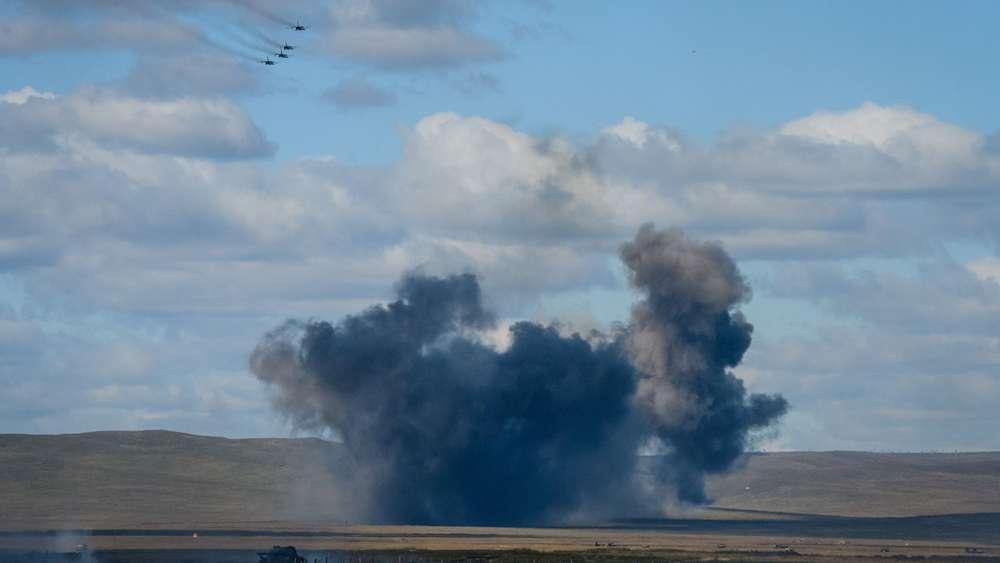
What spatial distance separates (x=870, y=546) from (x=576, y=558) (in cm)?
4360

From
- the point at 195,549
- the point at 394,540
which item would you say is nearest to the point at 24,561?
the point at 195,549

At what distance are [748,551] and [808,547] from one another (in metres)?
14.1

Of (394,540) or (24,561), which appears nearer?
(24,561)

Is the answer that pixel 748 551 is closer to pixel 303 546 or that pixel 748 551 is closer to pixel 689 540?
pixel 689 540

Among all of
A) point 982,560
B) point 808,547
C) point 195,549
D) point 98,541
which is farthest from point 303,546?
point 982,560

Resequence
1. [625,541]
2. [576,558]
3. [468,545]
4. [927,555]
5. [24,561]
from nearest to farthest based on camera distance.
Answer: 1. [24,561]
2. [576,558]
3. [927,555]
4. [468,545]
5. [625,541]

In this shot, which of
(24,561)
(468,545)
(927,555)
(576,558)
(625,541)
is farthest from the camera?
(625,541)

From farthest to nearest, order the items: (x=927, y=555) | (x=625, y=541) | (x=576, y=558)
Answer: (x=625, y=541)
(x=927, y=555)
(x=576, y=558)

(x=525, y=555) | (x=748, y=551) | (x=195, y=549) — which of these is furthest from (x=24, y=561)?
(x=748, y=551)

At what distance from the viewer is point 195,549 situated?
174 m

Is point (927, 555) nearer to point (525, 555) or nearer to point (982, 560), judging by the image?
point (982, 560)

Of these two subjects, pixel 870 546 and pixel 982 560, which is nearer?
pixel 982 560

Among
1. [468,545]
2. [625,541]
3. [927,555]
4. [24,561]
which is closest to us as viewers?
[24,561]

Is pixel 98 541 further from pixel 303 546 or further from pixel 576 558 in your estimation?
pixel 576 558
